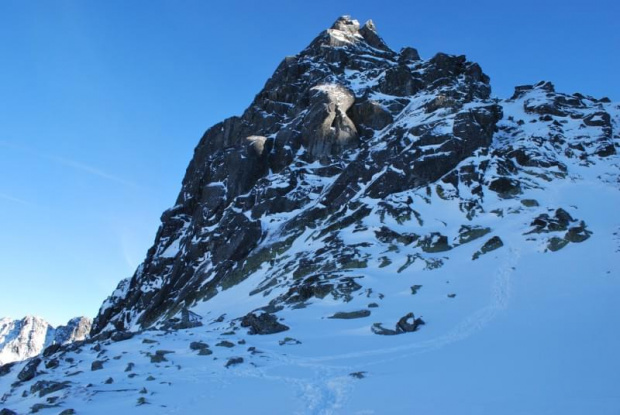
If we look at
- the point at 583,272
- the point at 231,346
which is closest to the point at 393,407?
the point at 231,346

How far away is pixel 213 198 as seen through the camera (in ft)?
272

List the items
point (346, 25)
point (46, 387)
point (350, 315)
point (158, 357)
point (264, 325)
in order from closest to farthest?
point (46, 387) → point (158, 357) → point (264, 325) → point (350, 315) → point (346, 25)

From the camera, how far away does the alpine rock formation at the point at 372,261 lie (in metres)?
18.8

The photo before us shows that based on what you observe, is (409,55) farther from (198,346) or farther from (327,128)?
(198,346)

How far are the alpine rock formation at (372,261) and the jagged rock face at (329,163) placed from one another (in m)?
0.38

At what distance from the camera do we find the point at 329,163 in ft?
258

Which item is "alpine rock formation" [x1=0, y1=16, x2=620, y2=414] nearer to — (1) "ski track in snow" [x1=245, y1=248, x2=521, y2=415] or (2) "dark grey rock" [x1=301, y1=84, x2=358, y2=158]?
(1) "ski track in snow" [x1=245, y1=248, x2=521, y2=415]

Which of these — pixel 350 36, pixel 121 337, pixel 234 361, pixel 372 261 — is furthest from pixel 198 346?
pixel 350 36

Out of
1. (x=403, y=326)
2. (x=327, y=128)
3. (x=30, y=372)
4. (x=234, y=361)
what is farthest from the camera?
(x=327, y=128)

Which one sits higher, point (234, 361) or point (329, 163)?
point (329, 163)

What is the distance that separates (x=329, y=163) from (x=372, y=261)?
117ft

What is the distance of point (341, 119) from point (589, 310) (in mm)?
60564

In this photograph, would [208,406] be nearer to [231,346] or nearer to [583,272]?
[231,346]

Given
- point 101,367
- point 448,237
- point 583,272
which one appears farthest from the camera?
point 448,237
